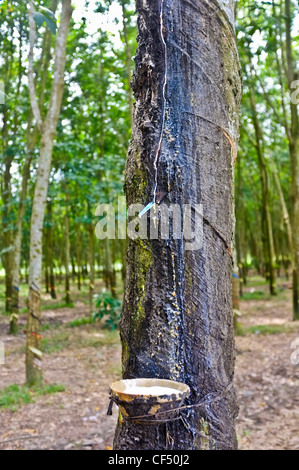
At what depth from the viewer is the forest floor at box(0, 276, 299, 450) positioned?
455 cm

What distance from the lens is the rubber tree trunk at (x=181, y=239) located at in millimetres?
1532

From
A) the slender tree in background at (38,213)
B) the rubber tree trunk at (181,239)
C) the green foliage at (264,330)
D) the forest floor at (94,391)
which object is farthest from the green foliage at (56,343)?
the rubber tree trunk at (181,239)

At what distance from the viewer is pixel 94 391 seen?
6.26m

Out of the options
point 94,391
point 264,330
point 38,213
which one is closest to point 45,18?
point 38,213

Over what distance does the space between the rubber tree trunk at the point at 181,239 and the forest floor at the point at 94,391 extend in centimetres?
312

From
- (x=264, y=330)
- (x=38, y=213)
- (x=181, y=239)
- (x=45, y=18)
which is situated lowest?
(x=264, y=330)

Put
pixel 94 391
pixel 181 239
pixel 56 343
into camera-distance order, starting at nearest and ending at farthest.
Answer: pixel 181 239
pixel 94 391
pixel 56 343

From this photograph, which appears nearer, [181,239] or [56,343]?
[181,239]

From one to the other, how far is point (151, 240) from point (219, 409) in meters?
0.63

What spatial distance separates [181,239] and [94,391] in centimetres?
524

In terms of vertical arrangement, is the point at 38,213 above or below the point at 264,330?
above

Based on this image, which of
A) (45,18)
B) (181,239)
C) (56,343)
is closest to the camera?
(181,239)

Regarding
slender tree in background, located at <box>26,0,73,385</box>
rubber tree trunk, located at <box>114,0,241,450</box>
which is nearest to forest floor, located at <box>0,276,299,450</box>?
slender tree in background, located at <box>26,0,73,385</box>

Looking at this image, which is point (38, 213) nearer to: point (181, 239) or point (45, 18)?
point (45, 18)
